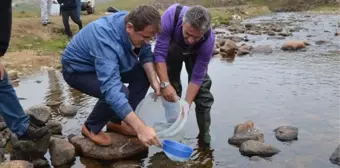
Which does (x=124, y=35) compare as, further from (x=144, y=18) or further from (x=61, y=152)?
(x=61, y=152)

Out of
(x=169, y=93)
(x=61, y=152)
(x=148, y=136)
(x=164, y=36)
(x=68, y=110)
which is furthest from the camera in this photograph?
(x=68, y=110)

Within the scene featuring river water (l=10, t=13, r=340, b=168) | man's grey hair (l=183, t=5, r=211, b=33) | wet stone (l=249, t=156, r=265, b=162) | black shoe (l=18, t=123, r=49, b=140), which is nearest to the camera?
man's grey hair (l=183, t=5, r=211, b=33)

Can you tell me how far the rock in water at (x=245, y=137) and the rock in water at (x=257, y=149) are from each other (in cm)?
20

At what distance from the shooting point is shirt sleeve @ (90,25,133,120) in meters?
3.75

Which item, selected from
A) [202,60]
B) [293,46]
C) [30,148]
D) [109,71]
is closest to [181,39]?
[202,60]

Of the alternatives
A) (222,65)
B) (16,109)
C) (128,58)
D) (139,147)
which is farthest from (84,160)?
(222,65)

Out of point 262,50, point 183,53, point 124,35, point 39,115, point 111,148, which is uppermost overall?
point 124,35

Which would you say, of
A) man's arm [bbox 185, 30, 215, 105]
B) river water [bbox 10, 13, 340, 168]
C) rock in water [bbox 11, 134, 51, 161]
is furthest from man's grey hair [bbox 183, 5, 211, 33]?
rock in water [bbox 11, 134, 51, 161]

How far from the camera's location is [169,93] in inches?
182

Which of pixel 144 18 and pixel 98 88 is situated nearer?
pixel 144 18

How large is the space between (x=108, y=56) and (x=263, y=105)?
326 cm

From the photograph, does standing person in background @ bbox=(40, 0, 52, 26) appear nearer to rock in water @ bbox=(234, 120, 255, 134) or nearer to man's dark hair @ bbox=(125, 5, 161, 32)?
rock in water @ bbox=(234, 120, 255, 134)

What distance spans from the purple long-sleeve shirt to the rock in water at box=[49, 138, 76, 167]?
1.30 metres

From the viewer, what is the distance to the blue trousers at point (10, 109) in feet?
13.6
